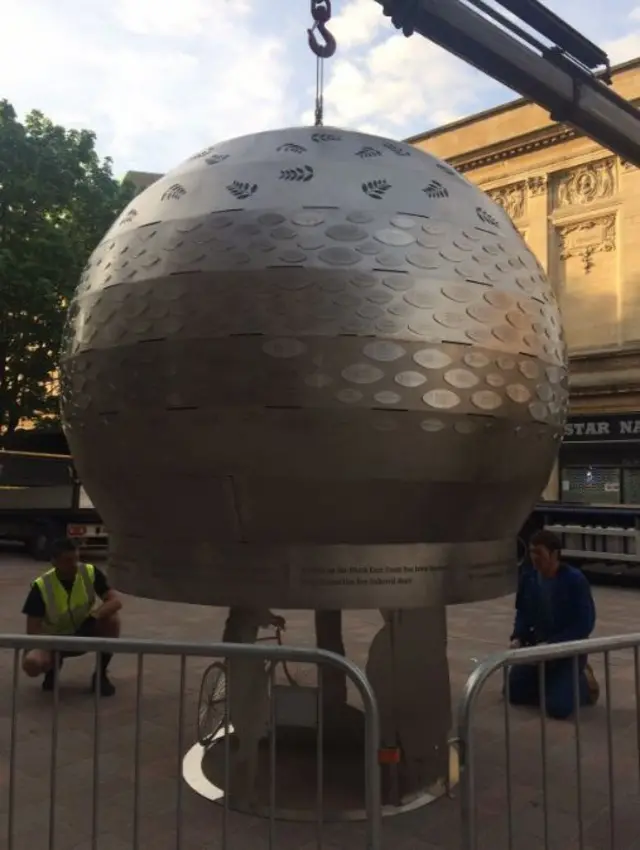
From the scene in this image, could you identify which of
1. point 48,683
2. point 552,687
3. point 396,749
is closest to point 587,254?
point 552,687

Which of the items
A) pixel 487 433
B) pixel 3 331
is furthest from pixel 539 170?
pixel 487 433

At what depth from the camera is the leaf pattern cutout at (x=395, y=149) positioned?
A: 3.78 meters

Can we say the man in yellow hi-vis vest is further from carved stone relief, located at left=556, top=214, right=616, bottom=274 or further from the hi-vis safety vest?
carved stone relief, located at left=556, top=214, right=616, bottom=274

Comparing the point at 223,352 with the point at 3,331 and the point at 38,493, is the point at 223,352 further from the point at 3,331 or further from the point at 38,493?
the point at 3,331

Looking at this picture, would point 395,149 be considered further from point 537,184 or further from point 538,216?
point 537,184

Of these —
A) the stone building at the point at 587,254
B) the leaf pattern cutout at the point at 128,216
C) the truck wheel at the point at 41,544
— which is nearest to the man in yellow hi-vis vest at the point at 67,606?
the leaf pattern cutout at the point at 128,216

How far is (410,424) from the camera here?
3.24 m

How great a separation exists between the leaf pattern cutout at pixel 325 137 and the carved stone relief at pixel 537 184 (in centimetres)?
1942

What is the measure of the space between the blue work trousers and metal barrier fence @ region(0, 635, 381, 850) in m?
1.75

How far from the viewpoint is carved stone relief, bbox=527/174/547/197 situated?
21.7 m

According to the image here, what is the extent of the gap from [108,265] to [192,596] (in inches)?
59.7

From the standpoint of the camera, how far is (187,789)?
420cm

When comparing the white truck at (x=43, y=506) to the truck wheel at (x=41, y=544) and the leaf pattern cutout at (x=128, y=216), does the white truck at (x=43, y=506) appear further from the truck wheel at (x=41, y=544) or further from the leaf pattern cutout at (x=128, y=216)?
the leaf pattern cutout at (x=128, y=216)

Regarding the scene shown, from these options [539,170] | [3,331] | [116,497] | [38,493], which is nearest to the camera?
[116,497]
